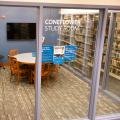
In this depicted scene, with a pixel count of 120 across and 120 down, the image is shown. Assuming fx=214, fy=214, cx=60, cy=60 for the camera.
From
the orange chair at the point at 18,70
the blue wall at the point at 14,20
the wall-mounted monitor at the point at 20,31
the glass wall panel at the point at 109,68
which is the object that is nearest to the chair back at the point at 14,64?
the orange chair at the point at 18,70

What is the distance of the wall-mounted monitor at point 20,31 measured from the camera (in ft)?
26.9

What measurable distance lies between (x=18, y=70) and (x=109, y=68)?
266cm

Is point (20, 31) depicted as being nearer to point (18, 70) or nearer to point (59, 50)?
point (18, 70)

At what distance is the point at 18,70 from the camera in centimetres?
642

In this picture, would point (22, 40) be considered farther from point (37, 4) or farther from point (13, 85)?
point (37, 4)

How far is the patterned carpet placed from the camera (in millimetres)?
4703

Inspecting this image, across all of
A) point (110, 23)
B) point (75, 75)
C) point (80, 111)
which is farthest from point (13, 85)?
point (110, 23)

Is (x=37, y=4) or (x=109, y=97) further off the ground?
(x=37, y=4)

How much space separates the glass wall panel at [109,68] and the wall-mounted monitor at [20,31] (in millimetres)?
3508

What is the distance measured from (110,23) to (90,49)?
985 mm

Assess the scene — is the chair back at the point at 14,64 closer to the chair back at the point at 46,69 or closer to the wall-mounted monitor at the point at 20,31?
the chair back at the point at 46,69

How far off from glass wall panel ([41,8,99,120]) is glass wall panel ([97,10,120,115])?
389 millimetres

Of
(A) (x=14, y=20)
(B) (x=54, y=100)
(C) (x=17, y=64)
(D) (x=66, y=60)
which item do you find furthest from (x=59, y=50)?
(A) (x=14, y=20)

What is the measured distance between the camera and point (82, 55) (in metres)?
6.14
